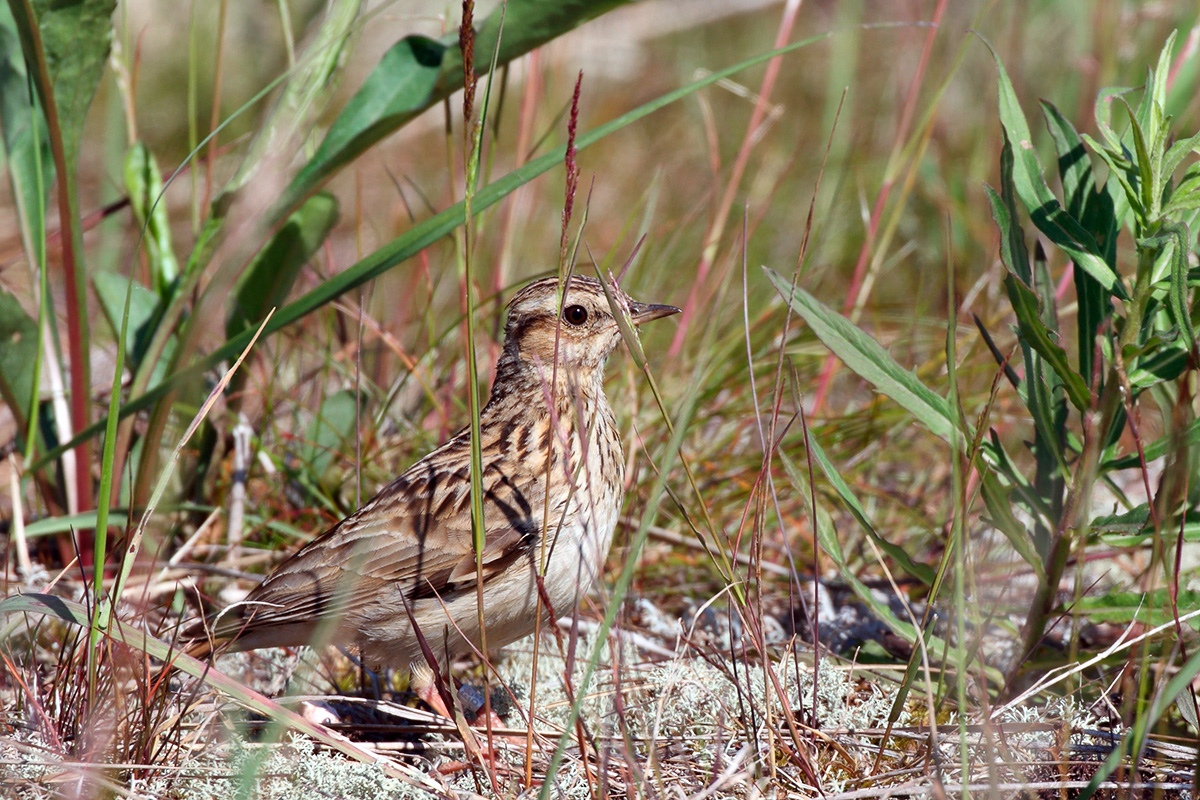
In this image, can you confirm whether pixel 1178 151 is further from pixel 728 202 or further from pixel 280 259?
pixel 280 259

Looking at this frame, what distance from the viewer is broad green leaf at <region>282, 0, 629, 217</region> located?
3785 millimetres

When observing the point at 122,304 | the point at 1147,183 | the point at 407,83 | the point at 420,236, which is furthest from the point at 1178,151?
the point at 122,304

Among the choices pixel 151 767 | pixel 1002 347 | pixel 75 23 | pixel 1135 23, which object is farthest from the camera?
pixel 1135 23

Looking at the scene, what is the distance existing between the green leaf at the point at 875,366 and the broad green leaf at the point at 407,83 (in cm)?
118

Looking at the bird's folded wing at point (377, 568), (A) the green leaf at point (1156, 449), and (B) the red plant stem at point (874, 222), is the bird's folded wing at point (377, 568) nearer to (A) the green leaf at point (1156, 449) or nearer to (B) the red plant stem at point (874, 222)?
(A) the green leaf at point (1156, 449)

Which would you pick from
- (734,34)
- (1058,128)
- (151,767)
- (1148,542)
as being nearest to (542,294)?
(1058,128)

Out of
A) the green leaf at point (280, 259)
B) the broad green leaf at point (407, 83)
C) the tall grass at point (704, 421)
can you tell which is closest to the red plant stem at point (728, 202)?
the tall grass at point (704, 421)

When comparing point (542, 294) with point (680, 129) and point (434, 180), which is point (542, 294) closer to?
point (434, 180)

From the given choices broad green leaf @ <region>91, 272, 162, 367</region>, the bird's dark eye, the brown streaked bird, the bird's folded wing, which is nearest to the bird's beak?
the brown streaked bird

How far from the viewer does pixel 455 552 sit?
3.72 metres

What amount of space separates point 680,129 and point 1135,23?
3.30 meters

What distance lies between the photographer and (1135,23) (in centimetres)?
655

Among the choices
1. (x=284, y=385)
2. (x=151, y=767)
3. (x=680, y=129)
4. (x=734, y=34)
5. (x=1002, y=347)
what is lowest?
(x=151, y=767)

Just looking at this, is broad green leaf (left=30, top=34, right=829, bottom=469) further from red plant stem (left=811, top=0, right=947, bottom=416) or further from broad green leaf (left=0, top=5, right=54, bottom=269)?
red plant stem (left=811, top=0, right=947, bottom=416)
